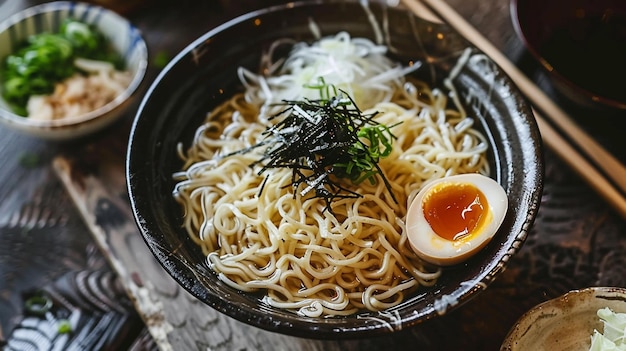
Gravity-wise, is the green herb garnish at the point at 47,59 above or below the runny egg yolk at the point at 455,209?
below

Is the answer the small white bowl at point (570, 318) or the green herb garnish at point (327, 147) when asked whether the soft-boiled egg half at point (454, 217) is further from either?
the small white bowl at point (570, 318)

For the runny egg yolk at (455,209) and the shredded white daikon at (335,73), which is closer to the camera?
the runny egg yolk at (455,209)

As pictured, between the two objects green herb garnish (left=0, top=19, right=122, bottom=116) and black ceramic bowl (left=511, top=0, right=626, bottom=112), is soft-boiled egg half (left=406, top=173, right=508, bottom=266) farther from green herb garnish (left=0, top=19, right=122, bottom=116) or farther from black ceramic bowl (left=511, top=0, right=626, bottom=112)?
green herb garnish (left=0, top=19, right=122, bottom=116)

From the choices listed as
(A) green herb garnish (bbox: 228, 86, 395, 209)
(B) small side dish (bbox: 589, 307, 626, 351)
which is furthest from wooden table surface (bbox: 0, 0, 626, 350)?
(A) green herb garnish (bbox: 228, 86, 395, 209)

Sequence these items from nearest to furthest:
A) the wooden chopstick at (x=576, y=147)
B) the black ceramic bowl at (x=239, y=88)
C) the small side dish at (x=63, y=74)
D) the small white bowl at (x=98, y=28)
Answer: the black ceramic bowl at (x=239, y=88), the wooden chopstick at (x=576, y=147), the small white bowl at (x=98, y=28), the small side dish at (x=63, y=74)

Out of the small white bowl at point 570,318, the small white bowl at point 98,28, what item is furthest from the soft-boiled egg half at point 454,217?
the small white bowl at point 98,28

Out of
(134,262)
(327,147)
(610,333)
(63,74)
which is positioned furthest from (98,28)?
(610,333)
